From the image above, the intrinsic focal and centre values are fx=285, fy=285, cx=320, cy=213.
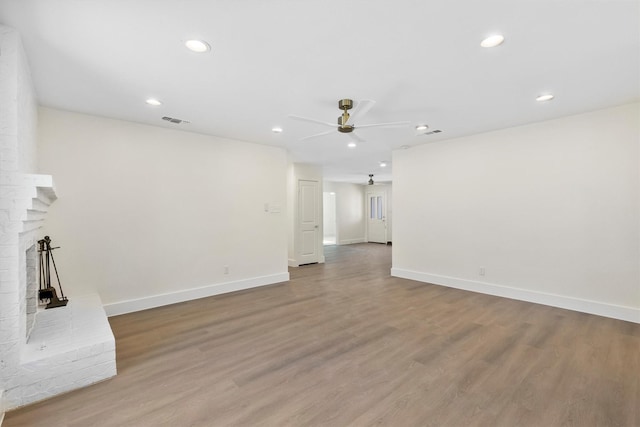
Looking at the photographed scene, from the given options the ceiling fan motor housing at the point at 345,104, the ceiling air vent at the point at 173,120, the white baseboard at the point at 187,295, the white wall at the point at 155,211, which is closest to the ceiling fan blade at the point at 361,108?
the ceiling fan motor housing at the point at 345,104

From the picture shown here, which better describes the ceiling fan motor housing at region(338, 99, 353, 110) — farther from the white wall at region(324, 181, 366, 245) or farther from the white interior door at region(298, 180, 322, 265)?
the white wall at region(324, 181, 366, 245)

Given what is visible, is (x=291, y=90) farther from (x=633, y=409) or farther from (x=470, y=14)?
(x=633, y=409)

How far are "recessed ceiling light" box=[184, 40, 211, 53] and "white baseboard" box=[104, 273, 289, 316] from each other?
336 centimetres

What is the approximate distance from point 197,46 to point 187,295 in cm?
350

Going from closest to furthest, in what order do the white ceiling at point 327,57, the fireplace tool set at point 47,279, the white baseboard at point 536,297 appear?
the white ceiling at point 327,57
the fireplace tool set at point 47,279
the white baseboard at point 536,297

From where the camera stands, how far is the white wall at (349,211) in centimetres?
1130

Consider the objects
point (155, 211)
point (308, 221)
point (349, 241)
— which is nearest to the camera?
point (155, 211)

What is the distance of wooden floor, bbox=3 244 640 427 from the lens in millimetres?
1885

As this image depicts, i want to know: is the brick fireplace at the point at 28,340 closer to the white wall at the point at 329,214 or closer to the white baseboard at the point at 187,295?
the white baseboard at the point at 187,295

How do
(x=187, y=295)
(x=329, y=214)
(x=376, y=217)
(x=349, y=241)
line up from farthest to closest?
(x=329, y=214)
(x=376, y=217)
(x=349, y=241)
(x=187, y=295)

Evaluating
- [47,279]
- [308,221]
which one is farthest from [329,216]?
[47,279]

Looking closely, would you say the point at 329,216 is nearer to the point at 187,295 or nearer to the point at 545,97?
the point at 187,295

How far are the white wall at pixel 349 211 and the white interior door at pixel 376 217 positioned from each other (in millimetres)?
261

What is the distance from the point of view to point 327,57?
7.61 feet
